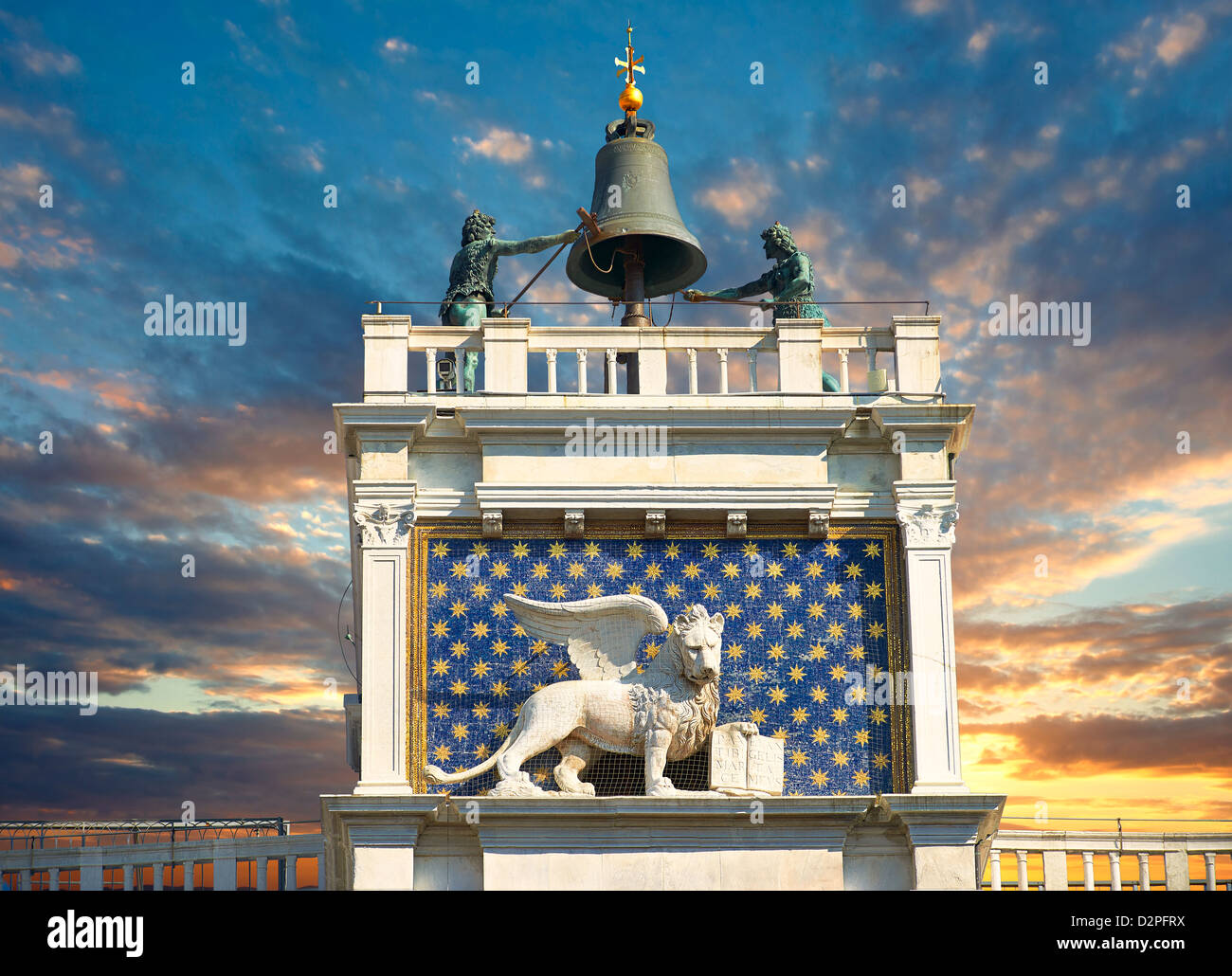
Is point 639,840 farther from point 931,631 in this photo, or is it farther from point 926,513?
point 926,513

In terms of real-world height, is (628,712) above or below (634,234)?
below

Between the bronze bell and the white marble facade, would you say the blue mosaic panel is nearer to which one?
the white marble facade

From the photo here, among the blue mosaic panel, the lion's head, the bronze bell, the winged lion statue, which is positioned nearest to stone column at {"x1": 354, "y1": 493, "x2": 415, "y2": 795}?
the blue mosaic panel

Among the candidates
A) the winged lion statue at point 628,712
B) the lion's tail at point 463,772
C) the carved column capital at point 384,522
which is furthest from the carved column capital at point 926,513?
the carved column capital at point 384,522

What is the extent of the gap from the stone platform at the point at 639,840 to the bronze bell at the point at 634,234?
8953mm

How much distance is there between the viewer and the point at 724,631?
1011 inches

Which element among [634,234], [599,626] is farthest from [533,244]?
[599,626]

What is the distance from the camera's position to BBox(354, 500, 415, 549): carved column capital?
25.6m

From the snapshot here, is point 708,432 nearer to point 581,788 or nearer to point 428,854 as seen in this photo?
point 581,788

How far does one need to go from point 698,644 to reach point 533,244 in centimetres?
806

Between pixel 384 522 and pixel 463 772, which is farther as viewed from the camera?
pixel 384 522

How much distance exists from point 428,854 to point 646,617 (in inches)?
170
